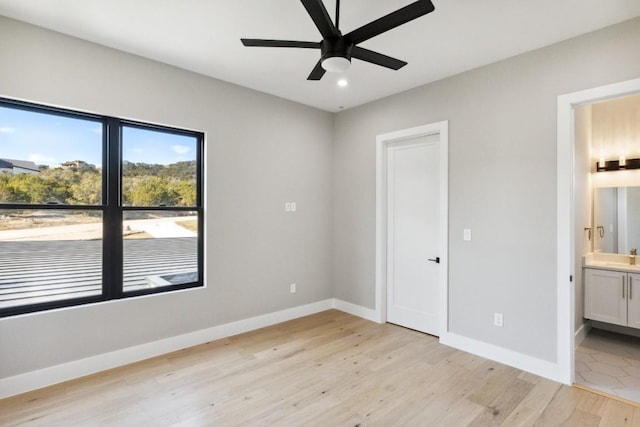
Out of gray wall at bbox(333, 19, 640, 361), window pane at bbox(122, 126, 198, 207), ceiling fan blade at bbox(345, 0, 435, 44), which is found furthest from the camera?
window pane at bbox(122, 126, 198, 207)

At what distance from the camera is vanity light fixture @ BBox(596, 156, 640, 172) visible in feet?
12.9

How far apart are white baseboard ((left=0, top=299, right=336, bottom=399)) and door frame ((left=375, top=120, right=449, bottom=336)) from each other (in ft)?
3.95

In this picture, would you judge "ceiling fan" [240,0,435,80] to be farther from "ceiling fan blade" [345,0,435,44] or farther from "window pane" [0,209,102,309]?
"window pane" [0,209,102,309]

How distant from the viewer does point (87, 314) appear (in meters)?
2.87

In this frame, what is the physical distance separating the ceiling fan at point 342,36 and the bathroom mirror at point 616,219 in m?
3.64

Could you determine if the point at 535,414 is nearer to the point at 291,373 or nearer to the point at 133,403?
the point at 291,373

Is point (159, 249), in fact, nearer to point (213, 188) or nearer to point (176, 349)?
point (213, 188)

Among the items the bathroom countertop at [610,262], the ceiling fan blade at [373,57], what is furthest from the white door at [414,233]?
the bathroom countertop at [610,262]

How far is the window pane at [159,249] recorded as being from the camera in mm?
3191

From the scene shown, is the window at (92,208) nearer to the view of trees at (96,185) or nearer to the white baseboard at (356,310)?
the view of trees at (96,185)

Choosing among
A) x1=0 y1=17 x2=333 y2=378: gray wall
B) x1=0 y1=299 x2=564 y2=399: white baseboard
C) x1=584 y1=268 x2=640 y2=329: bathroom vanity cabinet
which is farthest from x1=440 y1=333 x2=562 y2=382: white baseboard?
x1=0 y1=17 x2=333 y2=378: gray wall

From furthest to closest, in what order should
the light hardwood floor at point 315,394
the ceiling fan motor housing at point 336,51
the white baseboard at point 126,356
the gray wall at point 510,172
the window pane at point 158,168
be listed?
the window pane at point 158,168 < the gray wall at point 510,172 < the white baseboard at point 126,356 < the light hardwood floor at point 315,394 < the ceiling fan motor housing at point 336,51

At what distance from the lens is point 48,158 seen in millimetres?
2781

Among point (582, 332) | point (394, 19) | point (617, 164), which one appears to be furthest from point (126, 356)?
point (617, 164)
